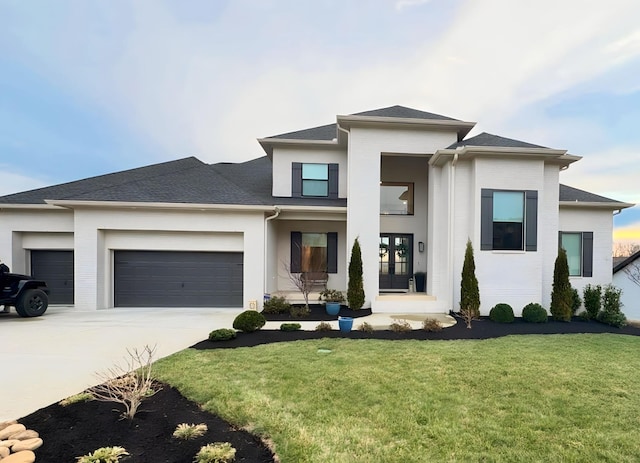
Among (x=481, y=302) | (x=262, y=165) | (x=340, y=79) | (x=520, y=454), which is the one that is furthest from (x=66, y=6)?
(x=481, y=302)

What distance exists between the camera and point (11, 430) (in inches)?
120

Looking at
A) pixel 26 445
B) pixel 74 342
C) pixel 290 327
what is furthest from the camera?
pixel 290 327

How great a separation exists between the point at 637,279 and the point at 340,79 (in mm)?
14821

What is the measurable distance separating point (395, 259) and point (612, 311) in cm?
693

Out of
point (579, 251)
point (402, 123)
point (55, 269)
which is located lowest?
point (55, 269)

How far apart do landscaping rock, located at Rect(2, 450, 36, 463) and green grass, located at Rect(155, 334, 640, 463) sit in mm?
1599

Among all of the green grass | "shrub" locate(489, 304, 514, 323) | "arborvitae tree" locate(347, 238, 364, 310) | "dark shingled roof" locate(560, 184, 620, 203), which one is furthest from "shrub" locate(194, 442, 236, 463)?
"dark shingled roof" locate(560, 184, 620, 203)

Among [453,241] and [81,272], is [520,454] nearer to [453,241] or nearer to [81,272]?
[453,241]

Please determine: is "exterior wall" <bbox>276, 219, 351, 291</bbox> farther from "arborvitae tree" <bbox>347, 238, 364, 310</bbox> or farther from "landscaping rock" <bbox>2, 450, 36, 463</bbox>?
"landscaping rock" <bbox>2, 450, 36, 463</bbox>

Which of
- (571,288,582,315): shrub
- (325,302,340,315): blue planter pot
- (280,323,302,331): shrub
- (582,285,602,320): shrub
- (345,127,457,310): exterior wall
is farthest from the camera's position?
(345,127,457,310): exterior wall

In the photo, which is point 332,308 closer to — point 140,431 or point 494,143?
point 140,431

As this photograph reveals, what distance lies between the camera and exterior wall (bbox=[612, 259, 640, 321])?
11443mm

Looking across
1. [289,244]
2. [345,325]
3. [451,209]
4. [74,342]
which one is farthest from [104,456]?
[289,244]

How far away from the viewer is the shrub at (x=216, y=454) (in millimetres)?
2629
